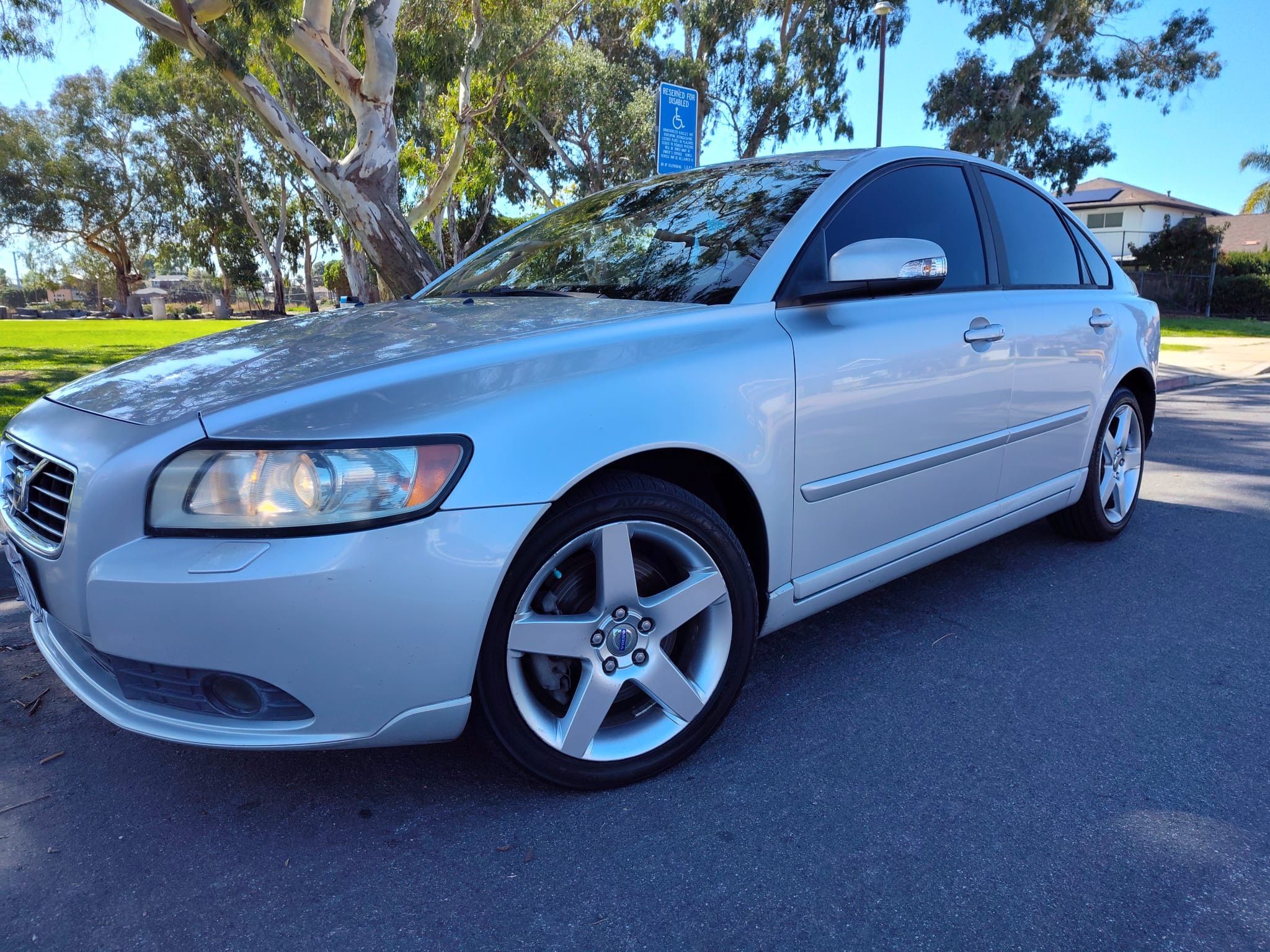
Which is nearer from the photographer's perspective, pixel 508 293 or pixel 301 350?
pixel 301 350

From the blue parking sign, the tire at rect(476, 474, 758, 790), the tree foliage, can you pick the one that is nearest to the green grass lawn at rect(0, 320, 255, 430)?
the tire at rect(476, 474, 758, 790)

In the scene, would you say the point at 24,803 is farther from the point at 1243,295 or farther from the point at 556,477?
the point at 1243,295

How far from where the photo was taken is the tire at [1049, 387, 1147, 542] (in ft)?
12.8

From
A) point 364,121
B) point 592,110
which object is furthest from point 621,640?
point 592,110

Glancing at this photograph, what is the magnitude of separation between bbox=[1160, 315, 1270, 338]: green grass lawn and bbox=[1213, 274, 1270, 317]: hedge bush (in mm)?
558

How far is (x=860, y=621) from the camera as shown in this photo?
10.7 ft

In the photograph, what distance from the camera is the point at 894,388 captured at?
8.70 ft

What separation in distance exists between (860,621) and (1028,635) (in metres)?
0.56

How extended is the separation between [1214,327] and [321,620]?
89.0 ft

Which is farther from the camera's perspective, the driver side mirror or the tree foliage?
the tree foliage

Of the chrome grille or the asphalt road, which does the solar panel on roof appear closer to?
the asphalt road

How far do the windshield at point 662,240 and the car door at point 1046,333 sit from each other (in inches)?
37.5

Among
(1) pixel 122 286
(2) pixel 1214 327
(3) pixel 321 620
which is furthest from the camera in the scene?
(1) pixel 122 286

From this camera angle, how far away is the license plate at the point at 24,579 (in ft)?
6.83
